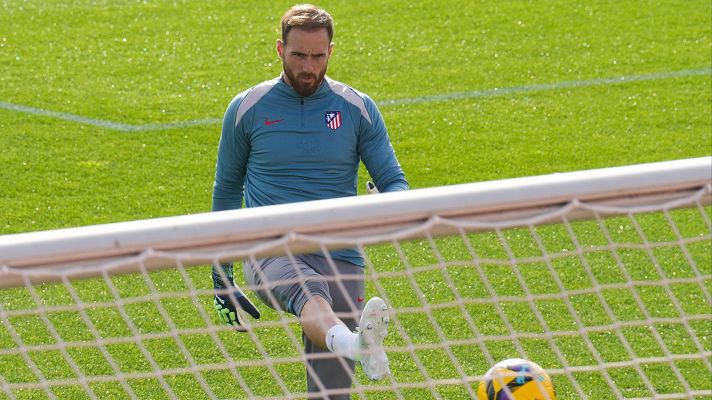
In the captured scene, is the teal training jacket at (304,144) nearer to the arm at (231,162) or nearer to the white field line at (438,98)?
the arm at (231,162)

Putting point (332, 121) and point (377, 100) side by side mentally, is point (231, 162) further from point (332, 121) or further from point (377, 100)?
point (377, 100)

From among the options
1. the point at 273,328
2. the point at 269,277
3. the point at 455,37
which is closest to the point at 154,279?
the point at 273,328

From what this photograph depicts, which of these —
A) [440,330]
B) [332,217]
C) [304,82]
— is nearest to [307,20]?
[304,82]

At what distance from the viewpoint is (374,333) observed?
4.81 meters

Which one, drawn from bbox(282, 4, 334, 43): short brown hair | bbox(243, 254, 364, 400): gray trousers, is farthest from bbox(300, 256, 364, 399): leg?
bbox(282, 4, 334, 43): short brown hair

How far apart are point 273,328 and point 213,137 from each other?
2.52 m

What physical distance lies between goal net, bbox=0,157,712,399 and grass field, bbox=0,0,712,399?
2 cm

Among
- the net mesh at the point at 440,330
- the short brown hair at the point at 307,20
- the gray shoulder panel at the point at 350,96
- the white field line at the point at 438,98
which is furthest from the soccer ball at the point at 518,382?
the white field line at the point at 438,98

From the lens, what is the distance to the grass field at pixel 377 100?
6367 mm

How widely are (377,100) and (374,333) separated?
4.65 m

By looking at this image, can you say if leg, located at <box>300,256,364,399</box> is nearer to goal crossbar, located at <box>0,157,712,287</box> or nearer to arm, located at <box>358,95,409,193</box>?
arm, located at <box>358,95,409,193</box>

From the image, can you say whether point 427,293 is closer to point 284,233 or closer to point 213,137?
point 213,137

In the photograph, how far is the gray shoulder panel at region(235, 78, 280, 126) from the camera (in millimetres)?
5498

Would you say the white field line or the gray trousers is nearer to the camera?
the gray trousers
